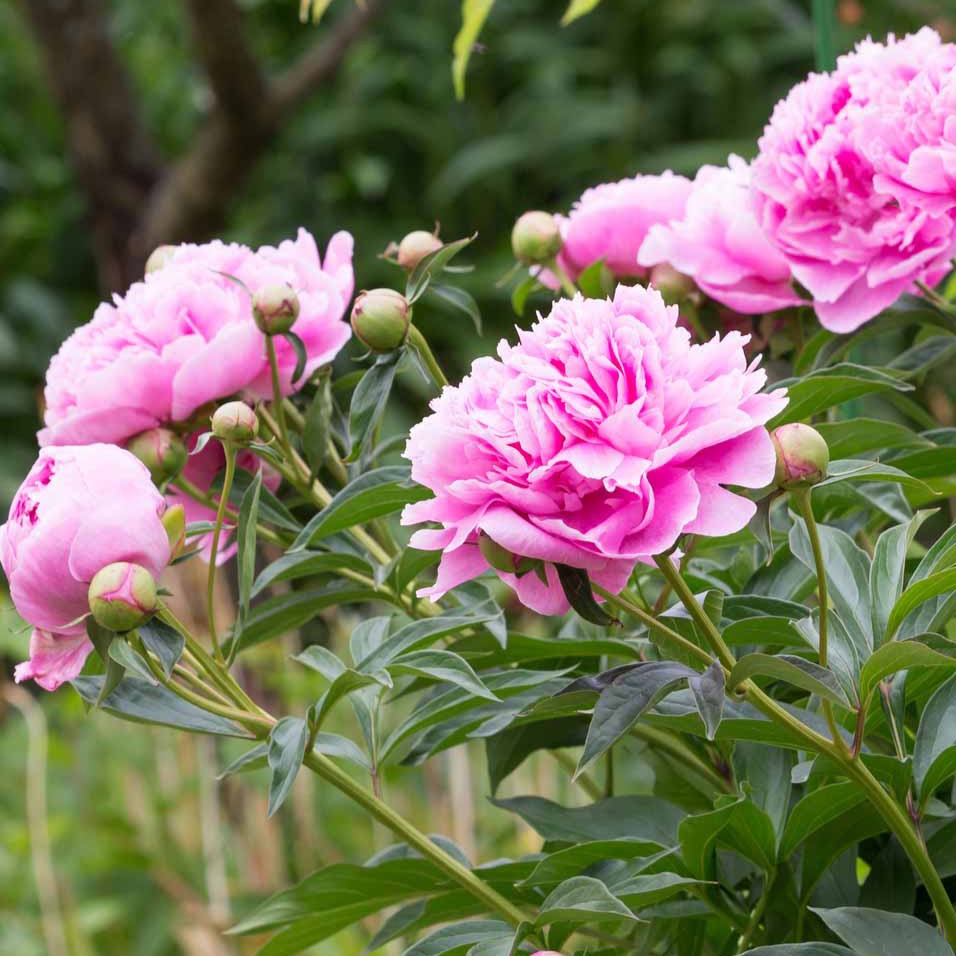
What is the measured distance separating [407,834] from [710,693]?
13 centimetres

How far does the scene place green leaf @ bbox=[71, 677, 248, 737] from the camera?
1.39 ft

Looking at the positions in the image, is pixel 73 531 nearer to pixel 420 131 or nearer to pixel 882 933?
pixel 882 933

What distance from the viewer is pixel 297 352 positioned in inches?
19.6

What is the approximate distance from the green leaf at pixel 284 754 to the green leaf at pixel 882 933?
143 millimetres

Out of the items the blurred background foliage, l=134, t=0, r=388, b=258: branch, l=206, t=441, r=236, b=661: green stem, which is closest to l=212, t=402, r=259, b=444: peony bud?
l=206, t=441, r=236, b=661: green stem

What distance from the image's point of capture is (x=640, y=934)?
1.53ft

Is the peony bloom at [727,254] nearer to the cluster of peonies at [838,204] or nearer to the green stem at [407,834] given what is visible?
the cluster of peonies at [838,204]

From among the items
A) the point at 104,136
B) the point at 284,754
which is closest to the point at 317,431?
the point at 284,754

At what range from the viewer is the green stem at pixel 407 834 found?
426 mm

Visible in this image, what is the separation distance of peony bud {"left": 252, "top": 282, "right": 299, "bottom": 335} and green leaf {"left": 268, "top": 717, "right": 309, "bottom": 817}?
133mm

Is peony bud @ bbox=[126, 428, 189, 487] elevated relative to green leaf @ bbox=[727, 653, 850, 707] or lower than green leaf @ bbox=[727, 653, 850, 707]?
elevated

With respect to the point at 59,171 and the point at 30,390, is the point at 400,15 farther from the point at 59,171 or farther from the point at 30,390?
the point at 30,390

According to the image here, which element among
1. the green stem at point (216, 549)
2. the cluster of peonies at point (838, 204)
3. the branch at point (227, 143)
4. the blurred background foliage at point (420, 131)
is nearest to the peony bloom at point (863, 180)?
the cluster of peonies at point (838, 204)

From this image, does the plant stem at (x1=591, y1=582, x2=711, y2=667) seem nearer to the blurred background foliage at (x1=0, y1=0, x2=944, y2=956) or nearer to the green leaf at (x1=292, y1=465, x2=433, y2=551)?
the green leaf at (x1=292, y1=465, x2=433, y2=551)
